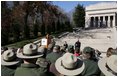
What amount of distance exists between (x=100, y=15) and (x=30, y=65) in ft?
230

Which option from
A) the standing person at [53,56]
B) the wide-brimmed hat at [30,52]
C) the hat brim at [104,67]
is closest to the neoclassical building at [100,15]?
the standing person at [53,56]

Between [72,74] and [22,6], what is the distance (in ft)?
121

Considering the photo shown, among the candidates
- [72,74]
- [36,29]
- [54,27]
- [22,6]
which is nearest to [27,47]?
[72,74]

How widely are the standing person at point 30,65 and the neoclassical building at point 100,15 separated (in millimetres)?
67070

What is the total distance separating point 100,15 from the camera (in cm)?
7325

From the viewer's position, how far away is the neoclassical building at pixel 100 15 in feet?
234

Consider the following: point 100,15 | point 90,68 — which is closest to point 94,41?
point 90,68

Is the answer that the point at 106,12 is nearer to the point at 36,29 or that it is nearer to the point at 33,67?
the point at 36,29

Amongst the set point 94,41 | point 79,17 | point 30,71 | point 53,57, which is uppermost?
point 30,71

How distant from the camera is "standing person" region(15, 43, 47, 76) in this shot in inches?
158

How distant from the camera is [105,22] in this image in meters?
73.5

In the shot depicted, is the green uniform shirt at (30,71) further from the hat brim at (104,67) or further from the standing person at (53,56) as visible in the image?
the standing person at (53,56)

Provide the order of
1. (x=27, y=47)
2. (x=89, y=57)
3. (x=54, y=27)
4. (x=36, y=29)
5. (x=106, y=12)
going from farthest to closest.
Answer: (x=106, y=12) → (x=54, y=27) → (x=36, y=29) → (x=89, y=57) → (x=27, y=47)

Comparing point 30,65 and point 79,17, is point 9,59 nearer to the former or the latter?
point 30,65
